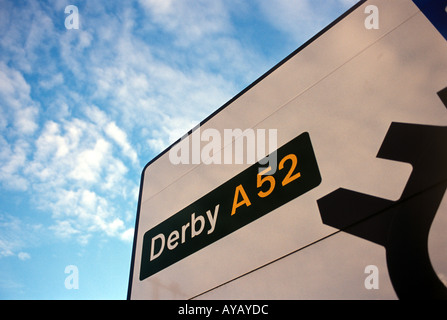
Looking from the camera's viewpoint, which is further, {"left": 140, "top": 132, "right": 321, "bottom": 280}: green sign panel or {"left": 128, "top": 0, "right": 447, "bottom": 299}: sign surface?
{"left": 140, "top": 132, "right": 321, "bottom": 280}: green sign panel

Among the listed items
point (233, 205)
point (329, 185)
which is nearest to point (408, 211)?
point (329, 185)

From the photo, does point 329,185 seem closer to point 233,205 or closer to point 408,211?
point 408,211

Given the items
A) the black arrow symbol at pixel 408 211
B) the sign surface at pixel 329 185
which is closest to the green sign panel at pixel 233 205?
the sign surface at pixel 329 185

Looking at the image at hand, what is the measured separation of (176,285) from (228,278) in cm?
38

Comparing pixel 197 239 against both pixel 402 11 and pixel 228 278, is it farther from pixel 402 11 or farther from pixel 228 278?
pixel 402 11

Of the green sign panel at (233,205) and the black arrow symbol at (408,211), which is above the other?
the green sign panel at (233,205)

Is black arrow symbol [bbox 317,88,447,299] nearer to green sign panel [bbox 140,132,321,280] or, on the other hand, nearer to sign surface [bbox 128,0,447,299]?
sign surface [bbox 128,0,447,299]

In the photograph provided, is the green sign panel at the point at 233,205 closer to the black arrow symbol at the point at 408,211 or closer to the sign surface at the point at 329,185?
the sign surface at the point at 329,185

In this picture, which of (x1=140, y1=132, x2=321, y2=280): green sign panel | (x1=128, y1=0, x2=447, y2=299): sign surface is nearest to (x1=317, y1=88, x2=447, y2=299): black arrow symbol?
(x1=128, y1=0, x2=447, y2=299): sign surface

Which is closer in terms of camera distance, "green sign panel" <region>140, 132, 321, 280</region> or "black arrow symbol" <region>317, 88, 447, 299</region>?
"black arrow symbol" <region>317, 88, 447, 299</region>

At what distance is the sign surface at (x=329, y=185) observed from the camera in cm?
119

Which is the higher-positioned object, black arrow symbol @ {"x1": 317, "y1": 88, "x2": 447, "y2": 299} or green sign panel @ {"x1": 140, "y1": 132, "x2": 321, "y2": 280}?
green sign panel @ {"x1": 140, "y1": 132, "x2": 321, "y2": 280}

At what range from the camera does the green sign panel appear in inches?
62.2

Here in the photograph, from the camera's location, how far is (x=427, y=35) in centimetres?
146
